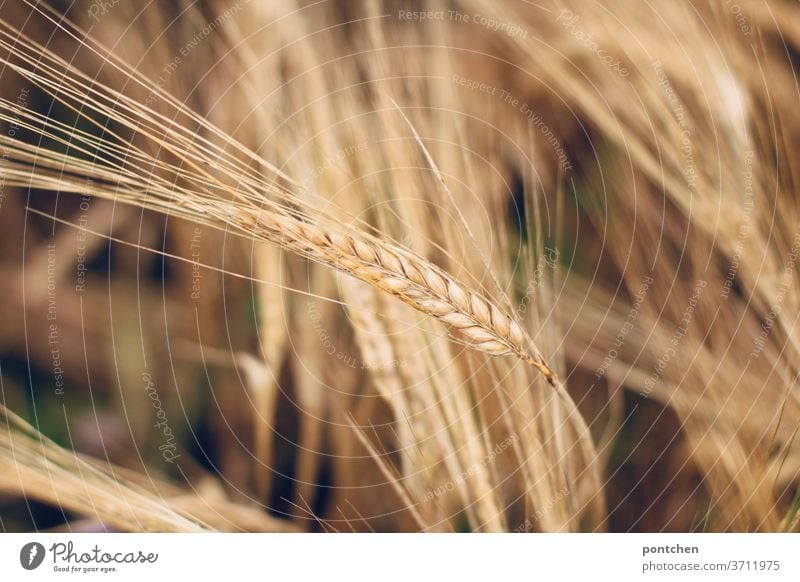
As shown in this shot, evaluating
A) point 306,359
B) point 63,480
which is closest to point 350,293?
point 306,359

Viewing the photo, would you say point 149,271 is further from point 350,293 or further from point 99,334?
point 350,293

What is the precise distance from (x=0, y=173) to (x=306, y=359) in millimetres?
476

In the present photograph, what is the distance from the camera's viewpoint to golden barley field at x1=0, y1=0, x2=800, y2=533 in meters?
0.72

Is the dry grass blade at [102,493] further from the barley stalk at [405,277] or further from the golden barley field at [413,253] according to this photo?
the barley stalk at [405,277]

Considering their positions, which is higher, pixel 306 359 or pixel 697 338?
pixel 697 338

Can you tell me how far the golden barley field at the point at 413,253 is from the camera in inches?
28.4

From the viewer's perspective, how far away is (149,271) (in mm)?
732
